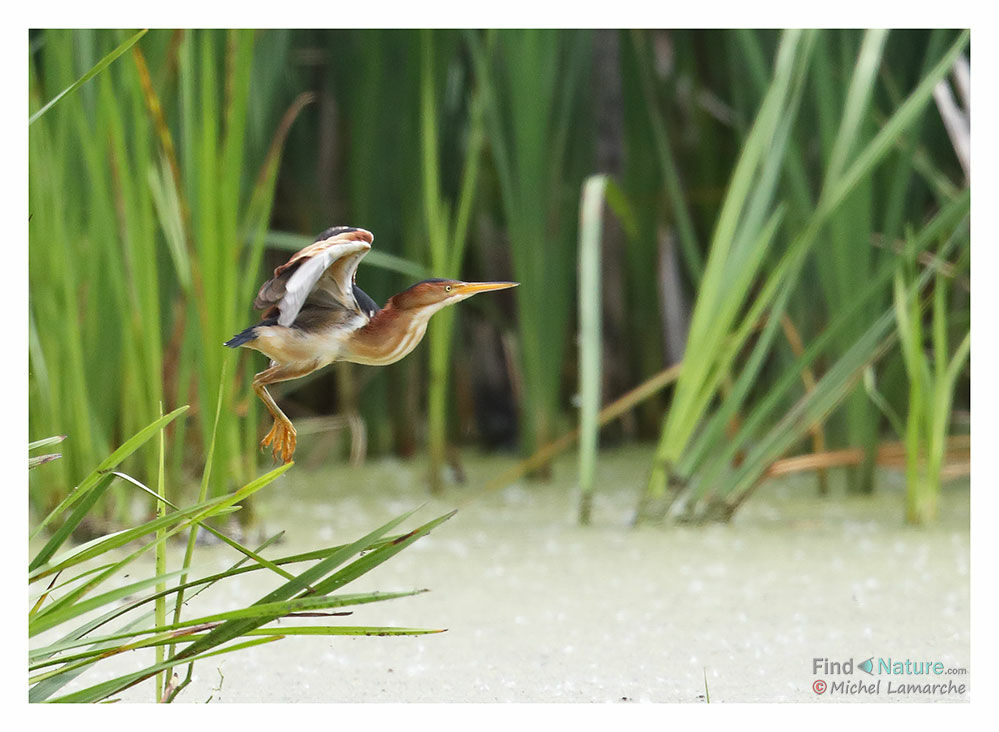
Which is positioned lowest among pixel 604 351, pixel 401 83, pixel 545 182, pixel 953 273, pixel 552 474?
pixel 552 474

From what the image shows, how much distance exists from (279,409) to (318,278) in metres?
0.04

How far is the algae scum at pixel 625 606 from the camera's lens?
0.74m

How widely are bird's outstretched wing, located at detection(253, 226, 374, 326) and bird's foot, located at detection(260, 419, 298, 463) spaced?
0.04 meters

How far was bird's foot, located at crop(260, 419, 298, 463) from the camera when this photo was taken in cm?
31

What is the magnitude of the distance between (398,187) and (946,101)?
75 cm

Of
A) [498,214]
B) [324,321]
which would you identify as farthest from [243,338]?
[498,214]

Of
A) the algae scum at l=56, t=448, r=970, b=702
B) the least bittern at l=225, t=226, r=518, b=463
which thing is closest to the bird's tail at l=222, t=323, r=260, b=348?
the least bittern at l=225, t=226, r=518, b=463

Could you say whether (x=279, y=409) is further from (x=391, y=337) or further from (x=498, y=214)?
(x=498, y=214)

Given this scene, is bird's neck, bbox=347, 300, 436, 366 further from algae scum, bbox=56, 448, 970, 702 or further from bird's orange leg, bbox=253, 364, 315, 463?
algae scum, bbox=56, 448, 970, 702

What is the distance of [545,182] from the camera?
4.60ft

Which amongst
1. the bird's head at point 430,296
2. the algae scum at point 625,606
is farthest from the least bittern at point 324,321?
the algae scum at point 625,606

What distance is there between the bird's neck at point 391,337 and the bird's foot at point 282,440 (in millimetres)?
37

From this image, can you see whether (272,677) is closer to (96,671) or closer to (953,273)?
(96,671)
